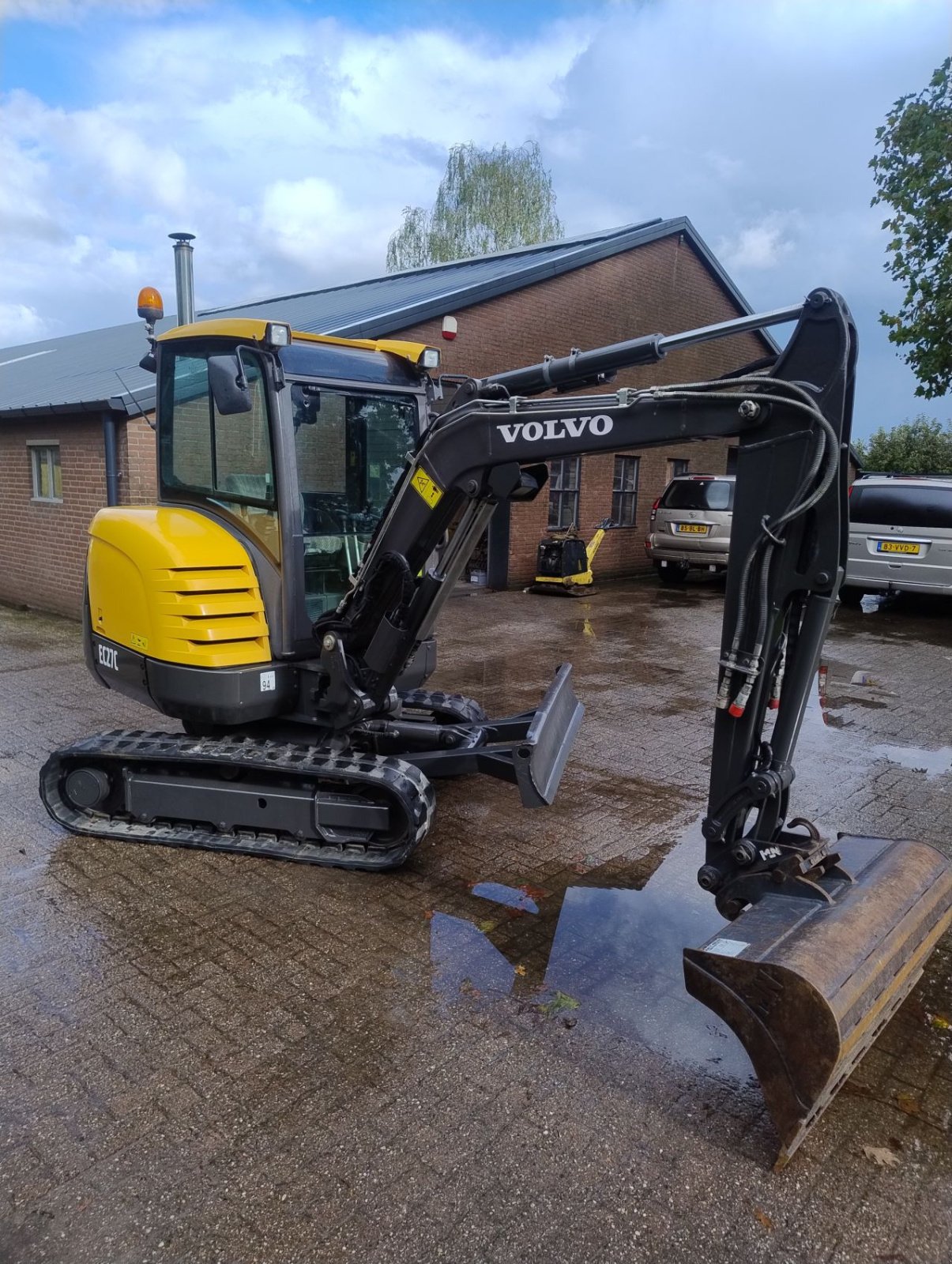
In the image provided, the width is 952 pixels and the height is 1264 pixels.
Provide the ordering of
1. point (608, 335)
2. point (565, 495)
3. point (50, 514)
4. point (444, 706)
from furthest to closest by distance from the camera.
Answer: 1. point (565, 495)
2. point (608, 335)
3. point (50, 514)
4. point (444, 706)

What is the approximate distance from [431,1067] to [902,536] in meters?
11.1

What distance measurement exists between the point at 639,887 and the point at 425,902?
1.08 meters

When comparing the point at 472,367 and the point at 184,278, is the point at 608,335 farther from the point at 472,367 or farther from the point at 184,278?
the point at 184,278

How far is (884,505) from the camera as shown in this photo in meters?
12.4

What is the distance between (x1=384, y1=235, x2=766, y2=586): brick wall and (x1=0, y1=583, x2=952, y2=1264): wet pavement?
849 cm

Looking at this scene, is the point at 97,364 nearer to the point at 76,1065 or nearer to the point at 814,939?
the point at 76,1065

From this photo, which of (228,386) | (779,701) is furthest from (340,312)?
(779,701)

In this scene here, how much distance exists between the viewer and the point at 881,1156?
9.22ft

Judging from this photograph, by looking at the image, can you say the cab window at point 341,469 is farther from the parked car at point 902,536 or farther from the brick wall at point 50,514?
the parked car at point 902,536

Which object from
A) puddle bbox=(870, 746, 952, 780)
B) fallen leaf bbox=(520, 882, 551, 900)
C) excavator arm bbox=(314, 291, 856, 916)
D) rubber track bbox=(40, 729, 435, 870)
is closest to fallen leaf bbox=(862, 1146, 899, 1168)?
excavator arm bbox=(314, 291, 856, 916)

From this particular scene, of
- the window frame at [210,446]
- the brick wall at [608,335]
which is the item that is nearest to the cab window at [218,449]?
the window frame at [210,446]

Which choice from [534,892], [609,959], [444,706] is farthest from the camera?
[444,706]

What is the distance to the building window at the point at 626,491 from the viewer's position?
17.0 meters

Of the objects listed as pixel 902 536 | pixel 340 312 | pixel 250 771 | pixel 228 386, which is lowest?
pixel 250 771
